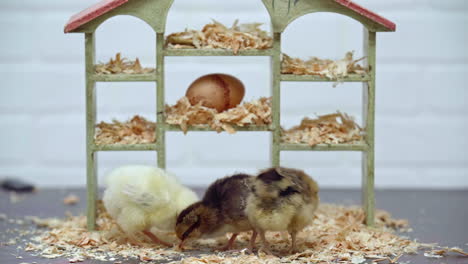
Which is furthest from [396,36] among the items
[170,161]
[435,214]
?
[170,161]

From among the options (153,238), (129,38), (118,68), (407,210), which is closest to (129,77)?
(118,68)

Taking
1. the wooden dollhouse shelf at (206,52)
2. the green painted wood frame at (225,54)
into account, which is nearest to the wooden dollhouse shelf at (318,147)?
the green painted wood frame at (225,54)

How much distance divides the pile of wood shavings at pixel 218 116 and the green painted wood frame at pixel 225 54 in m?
0.03

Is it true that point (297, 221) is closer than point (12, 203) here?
Yes

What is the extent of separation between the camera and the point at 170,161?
420 centimetres

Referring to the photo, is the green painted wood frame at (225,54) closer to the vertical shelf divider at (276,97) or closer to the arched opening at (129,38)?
the vertical shelf divider at (276,97)

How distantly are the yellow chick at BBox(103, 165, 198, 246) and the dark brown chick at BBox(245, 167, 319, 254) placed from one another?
0.31 metres

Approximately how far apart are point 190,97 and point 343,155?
1467 mm

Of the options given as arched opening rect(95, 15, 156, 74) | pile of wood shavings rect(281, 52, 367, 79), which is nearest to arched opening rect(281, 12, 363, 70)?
arched opening rect(95, 15, 156, 74)

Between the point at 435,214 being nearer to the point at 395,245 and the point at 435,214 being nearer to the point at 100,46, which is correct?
the point at 395,245

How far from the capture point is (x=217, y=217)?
2648 mm

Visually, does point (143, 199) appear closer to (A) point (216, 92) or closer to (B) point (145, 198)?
(B) point (145, 198)

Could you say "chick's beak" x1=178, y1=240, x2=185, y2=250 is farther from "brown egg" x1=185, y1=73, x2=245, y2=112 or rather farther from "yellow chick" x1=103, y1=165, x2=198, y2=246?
"brown egg" x1=185, y1=73, x2=245, y2=112

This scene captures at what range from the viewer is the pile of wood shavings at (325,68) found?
115 inches
